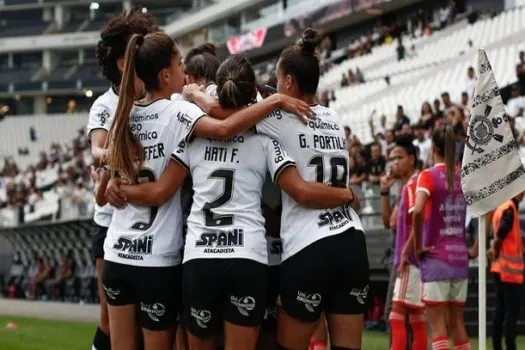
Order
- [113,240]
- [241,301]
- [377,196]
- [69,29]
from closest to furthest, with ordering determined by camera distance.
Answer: [241,301], [113,240], [377,196], [69,29]

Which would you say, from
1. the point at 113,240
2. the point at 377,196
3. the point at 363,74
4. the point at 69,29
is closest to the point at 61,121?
the point at 69,29

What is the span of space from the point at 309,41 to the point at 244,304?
4.91ft

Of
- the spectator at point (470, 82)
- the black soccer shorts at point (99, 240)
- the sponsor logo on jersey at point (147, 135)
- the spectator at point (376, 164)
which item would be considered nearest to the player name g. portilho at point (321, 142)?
the sponsor logo on jersey at point (147, 135)

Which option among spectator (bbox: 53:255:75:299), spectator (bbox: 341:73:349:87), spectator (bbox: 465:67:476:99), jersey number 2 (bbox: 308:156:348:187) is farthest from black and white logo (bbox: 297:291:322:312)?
spectator (bbox: 341:73:349:87)

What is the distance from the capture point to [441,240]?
359 inches

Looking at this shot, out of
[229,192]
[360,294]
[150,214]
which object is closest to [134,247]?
[150,214]

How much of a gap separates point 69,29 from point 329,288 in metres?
82.0

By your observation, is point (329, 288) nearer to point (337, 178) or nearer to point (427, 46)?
point (337, 178)

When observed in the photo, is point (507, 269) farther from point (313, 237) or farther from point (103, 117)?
point (313, 237)

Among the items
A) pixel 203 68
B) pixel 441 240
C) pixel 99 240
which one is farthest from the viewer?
pixel 441 240

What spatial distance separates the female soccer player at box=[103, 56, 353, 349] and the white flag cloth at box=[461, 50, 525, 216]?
1447mm

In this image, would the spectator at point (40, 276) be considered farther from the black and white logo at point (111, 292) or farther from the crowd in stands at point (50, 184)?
the black and white logo at point (111, 292)

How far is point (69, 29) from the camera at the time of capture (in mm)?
85938

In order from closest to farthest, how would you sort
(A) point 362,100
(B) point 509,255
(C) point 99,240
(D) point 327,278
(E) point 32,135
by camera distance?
(D) point 327,278, (C) point 99,240, (B) point 509,255, (A) point 362,100, (E) point 32,135
